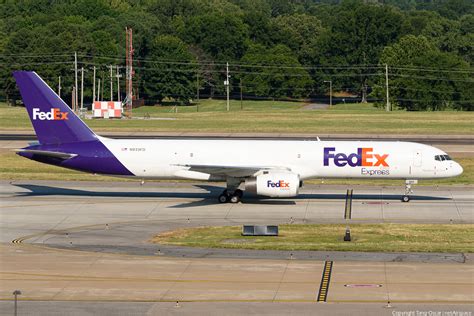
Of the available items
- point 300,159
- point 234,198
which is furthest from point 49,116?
point 300,159

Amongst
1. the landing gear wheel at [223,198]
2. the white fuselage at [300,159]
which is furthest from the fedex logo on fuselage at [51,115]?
the landing gear wheel at [223,198]

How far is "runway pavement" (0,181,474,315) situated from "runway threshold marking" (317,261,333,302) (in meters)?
0.08

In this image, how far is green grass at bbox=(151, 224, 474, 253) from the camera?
40625 mm

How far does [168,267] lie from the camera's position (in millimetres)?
36312

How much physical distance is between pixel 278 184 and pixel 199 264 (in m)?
15.5

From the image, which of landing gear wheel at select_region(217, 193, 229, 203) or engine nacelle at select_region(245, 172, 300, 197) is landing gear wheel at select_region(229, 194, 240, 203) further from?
engine nacelle at select_region(245, 172, 300, 197)

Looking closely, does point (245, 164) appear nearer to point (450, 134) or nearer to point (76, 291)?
point (76, 291)

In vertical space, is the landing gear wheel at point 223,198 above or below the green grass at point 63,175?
below

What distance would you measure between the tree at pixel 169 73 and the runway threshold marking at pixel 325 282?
506ft

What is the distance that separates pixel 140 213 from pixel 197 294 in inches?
737

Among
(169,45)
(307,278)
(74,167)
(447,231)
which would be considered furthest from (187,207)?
(169,45)

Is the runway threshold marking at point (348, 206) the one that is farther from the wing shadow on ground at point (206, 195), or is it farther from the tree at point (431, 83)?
the tree at point (431, 83)

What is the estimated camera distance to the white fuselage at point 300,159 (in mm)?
54062

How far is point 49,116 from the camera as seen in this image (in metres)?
54.7
